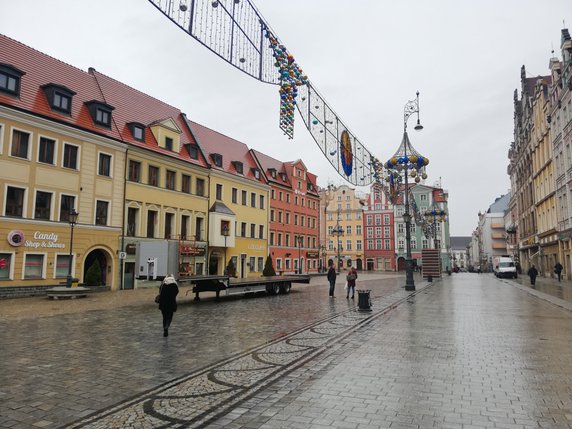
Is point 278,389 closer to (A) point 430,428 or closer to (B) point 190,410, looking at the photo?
(B) point 190,410

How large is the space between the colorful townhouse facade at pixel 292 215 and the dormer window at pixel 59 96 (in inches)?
980

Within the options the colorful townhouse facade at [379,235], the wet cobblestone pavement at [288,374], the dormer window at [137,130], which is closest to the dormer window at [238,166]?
the dormer window at [137,130]

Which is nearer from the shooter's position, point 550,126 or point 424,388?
point 424,388

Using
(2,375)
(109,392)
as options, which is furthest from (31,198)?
(109,392)

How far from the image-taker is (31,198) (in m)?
23.9

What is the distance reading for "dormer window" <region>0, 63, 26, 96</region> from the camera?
76.8 ft

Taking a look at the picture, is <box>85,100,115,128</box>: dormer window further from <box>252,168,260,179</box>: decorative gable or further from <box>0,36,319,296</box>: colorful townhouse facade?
<box>252,168,260,179</box>: decorative gable

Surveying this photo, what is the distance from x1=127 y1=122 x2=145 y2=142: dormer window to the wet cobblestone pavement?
2147 centimetres

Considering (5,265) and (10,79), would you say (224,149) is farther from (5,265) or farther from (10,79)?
(5,265)

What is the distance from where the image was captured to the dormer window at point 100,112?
2858 centimetres

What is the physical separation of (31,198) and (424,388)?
976 inches

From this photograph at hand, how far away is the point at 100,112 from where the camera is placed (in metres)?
29.1

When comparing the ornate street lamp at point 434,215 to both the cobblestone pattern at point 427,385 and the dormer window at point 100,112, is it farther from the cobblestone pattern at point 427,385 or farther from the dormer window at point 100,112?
the dormer window at point 100,112

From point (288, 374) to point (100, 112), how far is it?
27.7m
